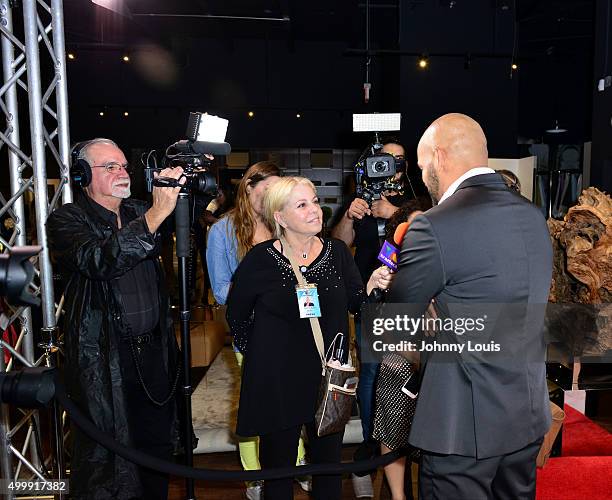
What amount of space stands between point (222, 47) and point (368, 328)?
9.17m

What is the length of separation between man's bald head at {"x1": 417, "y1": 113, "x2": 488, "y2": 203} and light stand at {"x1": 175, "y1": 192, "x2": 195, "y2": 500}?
0.90 m

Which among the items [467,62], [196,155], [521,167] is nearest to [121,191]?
[196,155]

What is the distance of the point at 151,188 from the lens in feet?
6.40

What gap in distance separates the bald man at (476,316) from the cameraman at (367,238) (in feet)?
3.87

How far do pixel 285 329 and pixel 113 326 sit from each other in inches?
26.6

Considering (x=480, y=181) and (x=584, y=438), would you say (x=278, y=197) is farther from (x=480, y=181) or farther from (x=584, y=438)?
(x=584, y=438)

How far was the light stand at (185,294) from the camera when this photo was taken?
1871mm

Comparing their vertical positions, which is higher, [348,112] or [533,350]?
[348,112]

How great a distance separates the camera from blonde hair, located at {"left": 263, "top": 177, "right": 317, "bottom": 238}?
2057 mm

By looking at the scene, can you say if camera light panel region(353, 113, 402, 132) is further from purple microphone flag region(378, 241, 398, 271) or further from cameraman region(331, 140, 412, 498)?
purple microphone flag region(378, 241, 398, 271)

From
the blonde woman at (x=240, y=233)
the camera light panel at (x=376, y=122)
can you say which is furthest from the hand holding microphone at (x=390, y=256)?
the camera light panel at (x=376, y=122)

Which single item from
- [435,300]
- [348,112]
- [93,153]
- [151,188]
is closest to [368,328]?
[435,300]

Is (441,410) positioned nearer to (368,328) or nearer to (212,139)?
(368,328)

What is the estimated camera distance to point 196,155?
6.27 ft
